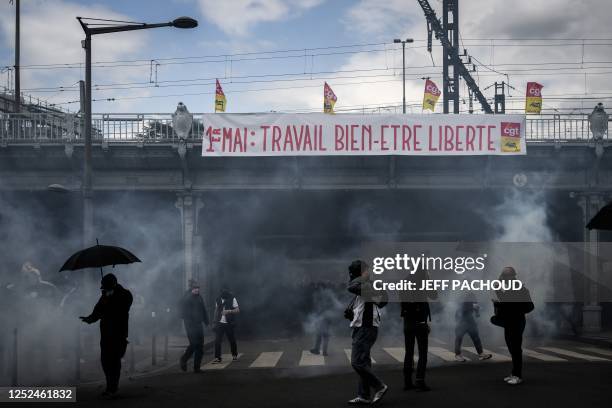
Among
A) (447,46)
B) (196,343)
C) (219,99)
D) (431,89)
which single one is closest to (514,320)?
(196,343)

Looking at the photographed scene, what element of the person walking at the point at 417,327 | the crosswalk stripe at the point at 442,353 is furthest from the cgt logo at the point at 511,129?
the person walking at the point at 417,327

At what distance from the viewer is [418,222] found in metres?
29.3

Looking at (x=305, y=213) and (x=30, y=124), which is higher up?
(x=30, y=124)

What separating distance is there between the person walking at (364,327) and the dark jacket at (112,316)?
325 centimetres

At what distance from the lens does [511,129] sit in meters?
24.1

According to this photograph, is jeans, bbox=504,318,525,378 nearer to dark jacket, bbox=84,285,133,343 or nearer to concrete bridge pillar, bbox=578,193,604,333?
dark jacket, bbox=84,285,133,343

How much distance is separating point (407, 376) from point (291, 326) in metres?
18.2

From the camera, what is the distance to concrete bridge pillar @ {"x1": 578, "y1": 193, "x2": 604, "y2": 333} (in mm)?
25547

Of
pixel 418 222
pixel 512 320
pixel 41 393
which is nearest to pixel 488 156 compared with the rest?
pixel 418 222

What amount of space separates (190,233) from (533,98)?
40.1ft

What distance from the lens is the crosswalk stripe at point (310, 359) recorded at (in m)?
15.9

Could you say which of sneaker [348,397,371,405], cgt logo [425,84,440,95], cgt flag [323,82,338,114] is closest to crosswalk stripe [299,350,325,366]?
sneaker [348,397,371,405]

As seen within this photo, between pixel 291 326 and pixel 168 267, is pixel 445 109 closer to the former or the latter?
pixel 291 326

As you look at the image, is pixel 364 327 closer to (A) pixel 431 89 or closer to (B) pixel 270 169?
(B) pixel 270 169
